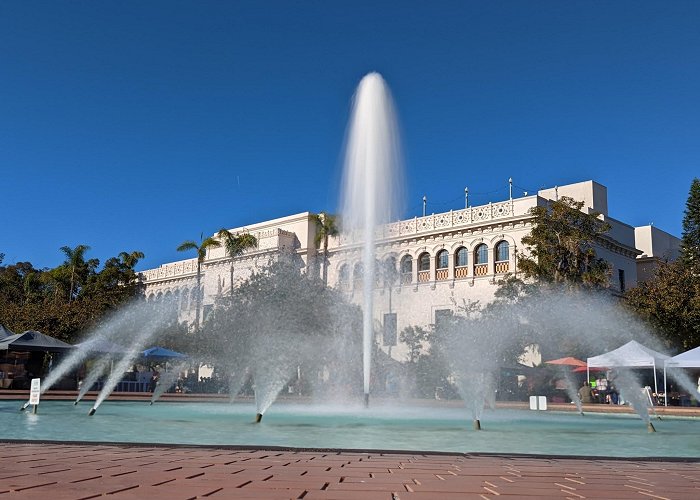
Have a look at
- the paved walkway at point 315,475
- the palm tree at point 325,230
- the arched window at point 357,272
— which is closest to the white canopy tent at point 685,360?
the paved walkway at point 315,475

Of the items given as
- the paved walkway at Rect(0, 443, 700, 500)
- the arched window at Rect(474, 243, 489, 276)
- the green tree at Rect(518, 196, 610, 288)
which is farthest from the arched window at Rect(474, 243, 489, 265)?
the paved walkway at Rect(0, 443, 700, 500)

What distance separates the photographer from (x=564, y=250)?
32219mm

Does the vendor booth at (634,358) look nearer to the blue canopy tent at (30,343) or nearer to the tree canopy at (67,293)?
the blue canopy tent at (30,343)

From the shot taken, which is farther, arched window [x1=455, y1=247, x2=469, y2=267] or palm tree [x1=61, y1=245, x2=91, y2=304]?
palm tree [x1=61, y1=245, x2=91, y2=304]

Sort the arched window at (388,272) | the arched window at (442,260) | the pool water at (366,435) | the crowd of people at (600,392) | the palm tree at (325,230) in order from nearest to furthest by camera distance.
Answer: the pool water at (366,435), the crowd of people at (600,392), the arched window at (442,260), the arched window at (388,272), the palm tree at (325,230)

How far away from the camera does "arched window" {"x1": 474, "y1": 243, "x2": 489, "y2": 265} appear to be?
127 ft

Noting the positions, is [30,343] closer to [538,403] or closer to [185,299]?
[538,403]

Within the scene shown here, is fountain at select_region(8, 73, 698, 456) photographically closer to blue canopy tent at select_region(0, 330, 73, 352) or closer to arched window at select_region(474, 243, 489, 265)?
blue canopy tent at select_region(0, 330, 73, 352)

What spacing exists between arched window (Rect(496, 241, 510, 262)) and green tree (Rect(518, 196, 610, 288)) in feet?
13.8

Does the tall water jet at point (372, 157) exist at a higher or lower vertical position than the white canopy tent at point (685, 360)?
higher

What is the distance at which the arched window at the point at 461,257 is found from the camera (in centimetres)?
3975

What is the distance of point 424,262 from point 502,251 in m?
5.67

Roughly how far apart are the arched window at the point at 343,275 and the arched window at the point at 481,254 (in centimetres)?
889

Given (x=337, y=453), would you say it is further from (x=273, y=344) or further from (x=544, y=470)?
(x=273, y=344)
